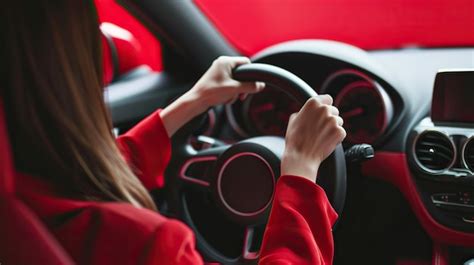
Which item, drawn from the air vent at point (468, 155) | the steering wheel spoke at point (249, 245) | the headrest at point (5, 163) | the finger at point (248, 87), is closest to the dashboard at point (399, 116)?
the air vent at point (468, 155)

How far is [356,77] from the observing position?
1.40m

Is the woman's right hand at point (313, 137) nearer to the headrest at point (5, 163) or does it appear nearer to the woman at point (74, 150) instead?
the woman at point (74, 150)

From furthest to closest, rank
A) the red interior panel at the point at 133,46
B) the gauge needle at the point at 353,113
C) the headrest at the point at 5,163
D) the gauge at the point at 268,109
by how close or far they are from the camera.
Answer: the red interior panel at the point at 133,46 < the gauge at the point at 268,109 < the gauge needle at the point at 353,113 < the headrest at the point at 5,163

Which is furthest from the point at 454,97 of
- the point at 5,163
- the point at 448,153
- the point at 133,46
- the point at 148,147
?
the point at 133,46

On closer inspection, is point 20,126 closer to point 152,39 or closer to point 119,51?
point 152,39

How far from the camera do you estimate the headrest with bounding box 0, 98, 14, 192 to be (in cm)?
66

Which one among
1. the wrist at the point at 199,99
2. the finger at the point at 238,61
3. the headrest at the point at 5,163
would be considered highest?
the headrest at the point at 5,163

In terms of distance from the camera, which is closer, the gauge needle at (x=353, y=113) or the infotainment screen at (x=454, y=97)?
the infotainment screen at (x=454, y=97)

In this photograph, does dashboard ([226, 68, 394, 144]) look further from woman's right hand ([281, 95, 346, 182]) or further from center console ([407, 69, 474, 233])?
woman's right hand ([281, 95, 346, 182])

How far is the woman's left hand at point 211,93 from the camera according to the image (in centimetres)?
127

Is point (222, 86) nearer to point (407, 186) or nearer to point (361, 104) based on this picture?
point (361, 104)

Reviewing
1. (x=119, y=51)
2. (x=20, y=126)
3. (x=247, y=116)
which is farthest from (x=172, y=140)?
(x=119, y=51)

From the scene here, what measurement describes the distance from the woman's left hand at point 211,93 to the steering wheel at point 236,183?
0.04 m

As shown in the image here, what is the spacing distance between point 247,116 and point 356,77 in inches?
11.3
